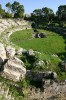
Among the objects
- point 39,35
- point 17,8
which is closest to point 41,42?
point 39,35

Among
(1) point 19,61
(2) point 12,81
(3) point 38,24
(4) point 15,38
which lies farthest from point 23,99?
(3) point 38,24

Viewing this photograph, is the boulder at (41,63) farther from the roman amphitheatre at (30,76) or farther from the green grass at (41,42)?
the green grass at (41,42)

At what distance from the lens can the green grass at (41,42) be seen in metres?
50.6

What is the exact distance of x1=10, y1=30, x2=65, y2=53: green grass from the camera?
5062 centimetres

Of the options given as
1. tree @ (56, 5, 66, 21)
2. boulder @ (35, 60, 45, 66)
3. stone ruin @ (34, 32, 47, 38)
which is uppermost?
boulder @ (35, 60, 45, 66)

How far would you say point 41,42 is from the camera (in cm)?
5659

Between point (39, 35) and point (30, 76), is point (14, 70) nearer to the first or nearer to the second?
point (30, 76)

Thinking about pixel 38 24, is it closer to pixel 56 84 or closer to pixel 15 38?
pixel 15 38

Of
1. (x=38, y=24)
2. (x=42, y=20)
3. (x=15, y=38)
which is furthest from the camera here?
(x=42, y=20)

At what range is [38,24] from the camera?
80812mm

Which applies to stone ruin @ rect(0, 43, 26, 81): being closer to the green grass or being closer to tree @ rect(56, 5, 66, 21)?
the green grass

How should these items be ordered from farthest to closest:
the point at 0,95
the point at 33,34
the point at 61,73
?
the point at 33,34 → the point at 61,73 → the point at 0,95

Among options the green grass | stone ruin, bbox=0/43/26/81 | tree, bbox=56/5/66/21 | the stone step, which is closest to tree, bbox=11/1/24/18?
tree, bbox=56/5/66/21

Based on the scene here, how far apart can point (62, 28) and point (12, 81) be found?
44.1m
